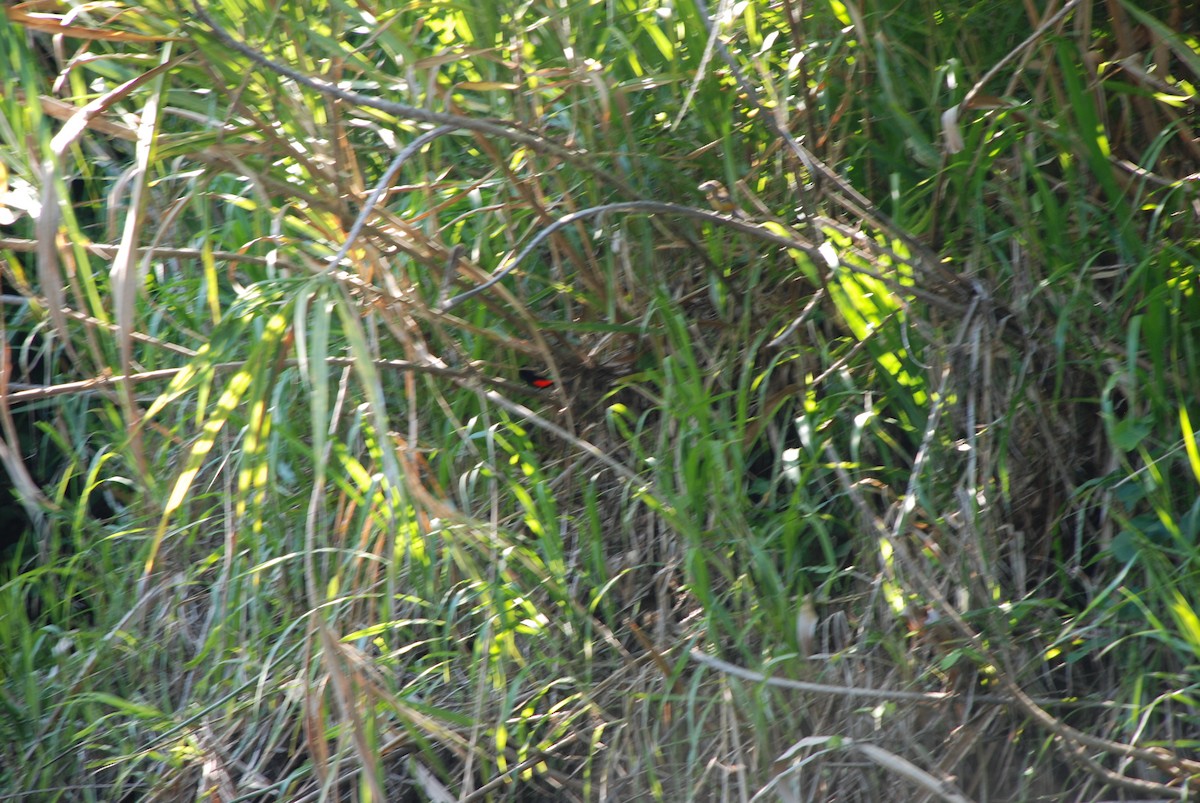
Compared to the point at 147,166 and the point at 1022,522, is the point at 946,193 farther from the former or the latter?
the point at 147,166

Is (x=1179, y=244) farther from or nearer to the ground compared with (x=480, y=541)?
farther from the ground

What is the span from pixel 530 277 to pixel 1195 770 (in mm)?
1017

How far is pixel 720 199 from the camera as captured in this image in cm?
148

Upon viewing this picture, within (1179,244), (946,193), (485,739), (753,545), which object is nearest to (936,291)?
(946,193)

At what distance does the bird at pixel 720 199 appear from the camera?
1.41m

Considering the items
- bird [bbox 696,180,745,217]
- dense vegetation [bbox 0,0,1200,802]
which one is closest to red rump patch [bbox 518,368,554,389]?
A: dense vegetation [bbox 0,0,1200,802]

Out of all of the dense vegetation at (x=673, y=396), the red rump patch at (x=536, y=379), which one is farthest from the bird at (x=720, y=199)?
the red rump patch at (x=536, y=379)

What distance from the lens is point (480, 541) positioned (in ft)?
4.66

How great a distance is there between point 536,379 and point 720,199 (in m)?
0.38

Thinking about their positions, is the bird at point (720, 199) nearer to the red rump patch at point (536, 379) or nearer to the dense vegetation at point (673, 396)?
the dense vegetation at point (673, 396)

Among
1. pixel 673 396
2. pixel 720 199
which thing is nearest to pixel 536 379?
pixel 673 396

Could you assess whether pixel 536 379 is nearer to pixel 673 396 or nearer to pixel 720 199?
pixel 673 396

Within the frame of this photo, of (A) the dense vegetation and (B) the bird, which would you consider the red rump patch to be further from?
(B) the bird

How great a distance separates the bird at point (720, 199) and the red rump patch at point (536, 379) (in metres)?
0.35
